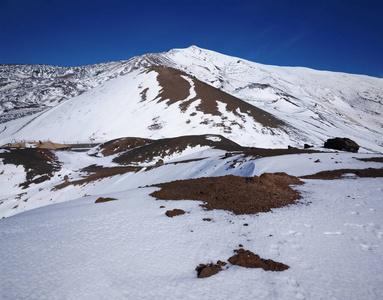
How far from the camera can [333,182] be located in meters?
13.1

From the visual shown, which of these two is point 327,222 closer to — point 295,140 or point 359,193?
point 359,193

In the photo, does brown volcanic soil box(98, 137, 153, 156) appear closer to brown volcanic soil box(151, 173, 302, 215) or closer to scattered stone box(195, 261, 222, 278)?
brown volcanic soil box(151, 173, 302, 215)

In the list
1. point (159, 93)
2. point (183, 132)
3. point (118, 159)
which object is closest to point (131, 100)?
point (159, 93)

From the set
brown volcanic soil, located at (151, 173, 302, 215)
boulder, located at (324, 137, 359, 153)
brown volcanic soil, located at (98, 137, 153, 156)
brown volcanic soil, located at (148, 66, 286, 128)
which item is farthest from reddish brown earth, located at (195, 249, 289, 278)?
brown volcanic soil, located at (148, 66, 286, 128)

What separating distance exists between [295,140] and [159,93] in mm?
47150

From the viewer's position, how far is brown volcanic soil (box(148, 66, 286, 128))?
72125 millimetres

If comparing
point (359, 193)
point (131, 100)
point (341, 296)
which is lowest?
point (341, 296)

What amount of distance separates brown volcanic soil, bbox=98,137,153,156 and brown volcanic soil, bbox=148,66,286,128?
20.4m

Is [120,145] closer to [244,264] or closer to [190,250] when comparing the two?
[190,250]

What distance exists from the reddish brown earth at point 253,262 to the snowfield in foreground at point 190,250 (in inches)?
6.0

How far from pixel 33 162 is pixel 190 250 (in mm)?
43224

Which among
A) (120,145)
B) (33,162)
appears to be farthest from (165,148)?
(33,162)

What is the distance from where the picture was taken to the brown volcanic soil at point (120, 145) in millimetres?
55250

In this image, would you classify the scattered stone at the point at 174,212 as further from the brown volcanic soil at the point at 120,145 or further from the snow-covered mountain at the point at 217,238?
the brown volcanic soil at the point at 120,145
